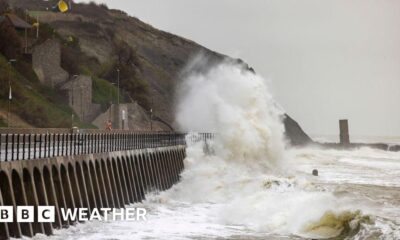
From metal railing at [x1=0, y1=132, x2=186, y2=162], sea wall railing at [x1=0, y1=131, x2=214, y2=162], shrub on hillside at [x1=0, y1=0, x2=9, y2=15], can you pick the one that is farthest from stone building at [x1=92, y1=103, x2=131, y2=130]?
metal railing at [x1=0, y1=132, x2=186, y2=162]

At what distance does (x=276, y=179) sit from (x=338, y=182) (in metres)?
12.2

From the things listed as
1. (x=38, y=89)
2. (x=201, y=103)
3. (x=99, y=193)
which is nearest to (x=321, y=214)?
(x=99, y=193)

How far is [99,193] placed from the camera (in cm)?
2530

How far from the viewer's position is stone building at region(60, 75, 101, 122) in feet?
264

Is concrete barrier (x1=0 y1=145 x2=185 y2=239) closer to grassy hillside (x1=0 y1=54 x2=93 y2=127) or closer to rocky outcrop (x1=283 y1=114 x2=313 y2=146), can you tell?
grassy hillside (x1=0 y1=54 x2=93 y2=127)

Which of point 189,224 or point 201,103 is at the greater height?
point 201,103

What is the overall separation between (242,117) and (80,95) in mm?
31940

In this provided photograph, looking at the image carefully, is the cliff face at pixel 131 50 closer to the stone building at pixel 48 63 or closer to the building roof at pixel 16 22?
the building roof at pixel 16 22

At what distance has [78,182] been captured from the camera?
23.6 meters

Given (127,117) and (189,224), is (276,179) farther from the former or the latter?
(127,117)

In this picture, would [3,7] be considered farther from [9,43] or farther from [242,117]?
[242,117]

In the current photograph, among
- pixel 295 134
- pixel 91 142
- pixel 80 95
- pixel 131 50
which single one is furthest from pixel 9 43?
pixel 295 134

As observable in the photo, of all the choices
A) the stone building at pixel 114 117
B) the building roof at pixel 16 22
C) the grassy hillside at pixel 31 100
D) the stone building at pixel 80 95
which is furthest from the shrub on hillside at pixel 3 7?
the stone building at pixel 114 117

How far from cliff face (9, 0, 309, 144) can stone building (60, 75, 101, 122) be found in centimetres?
2137
